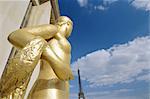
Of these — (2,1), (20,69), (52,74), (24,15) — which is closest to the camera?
(20,69)

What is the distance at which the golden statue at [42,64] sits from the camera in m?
0.62

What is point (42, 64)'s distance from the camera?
0.76 meters

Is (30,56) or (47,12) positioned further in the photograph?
(47,12)

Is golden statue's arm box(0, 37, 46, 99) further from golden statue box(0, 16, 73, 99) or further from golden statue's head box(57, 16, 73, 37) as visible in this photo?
golden statue's head box(57, 16, 73, 37)

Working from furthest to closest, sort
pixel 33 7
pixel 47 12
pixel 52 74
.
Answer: pixel 47 12 < pixel 33 7 < pixel 52 74

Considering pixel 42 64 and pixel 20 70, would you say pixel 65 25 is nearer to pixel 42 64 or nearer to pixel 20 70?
pixel 42 64

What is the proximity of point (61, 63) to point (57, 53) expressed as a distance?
0.06 metres

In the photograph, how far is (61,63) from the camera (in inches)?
27.3

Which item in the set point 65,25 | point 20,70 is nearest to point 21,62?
point 20,70

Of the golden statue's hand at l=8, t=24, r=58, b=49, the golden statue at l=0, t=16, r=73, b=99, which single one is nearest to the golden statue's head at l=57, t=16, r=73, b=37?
the golden statue at l=0, t=16, r=73, b=99

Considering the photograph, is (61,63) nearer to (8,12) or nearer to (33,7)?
(8,12)

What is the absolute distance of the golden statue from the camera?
617 millimetres

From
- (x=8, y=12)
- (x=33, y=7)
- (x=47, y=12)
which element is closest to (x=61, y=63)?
(x=8, y=12)

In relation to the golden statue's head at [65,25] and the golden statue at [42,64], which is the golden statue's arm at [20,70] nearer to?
the golden statue at [42,64]
